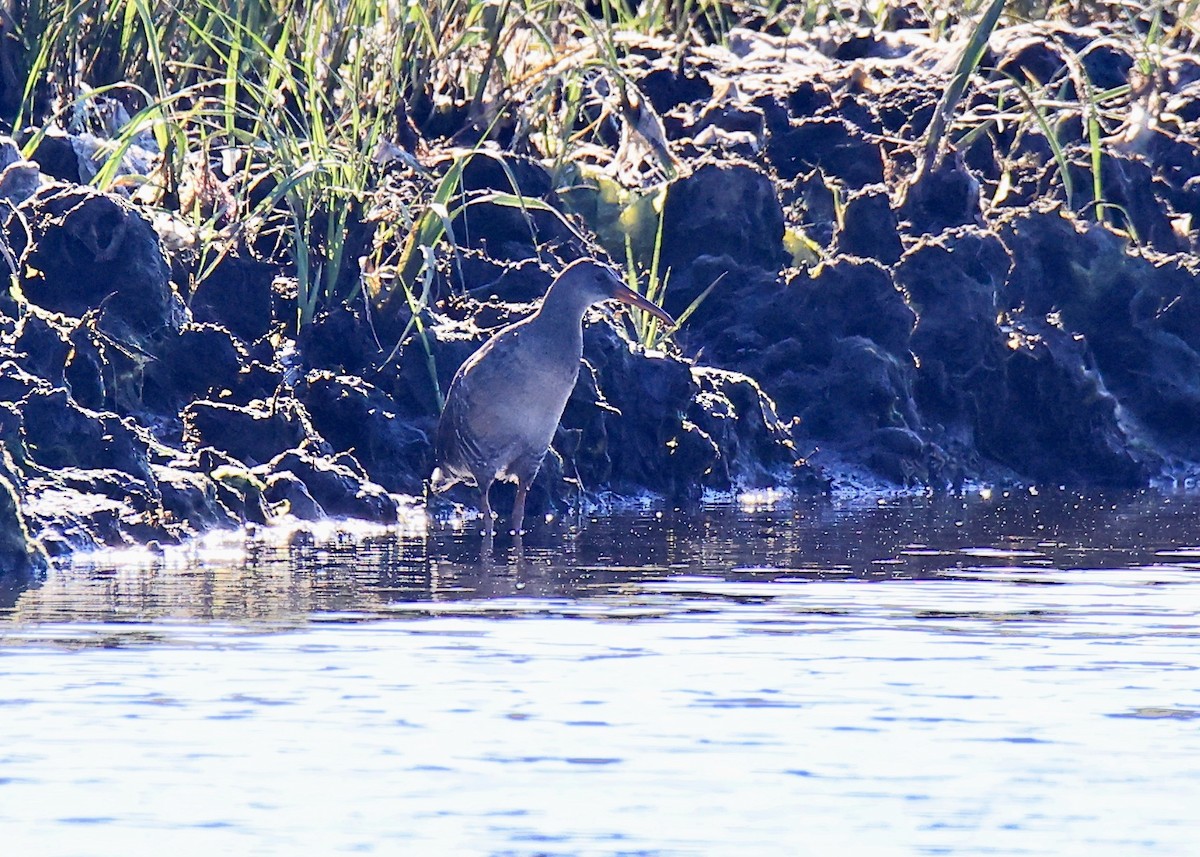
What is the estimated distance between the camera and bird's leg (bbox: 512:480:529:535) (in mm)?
10617

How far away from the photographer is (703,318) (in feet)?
43.4

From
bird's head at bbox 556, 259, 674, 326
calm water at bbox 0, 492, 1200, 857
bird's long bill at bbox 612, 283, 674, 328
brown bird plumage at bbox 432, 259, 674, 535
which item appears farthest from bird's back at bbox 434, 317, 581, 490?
calm water at bbox 0, 492, 1200, 857

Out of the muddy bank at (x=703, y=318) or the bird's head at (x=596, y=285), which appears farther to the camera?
the bird's head at (x=596, y=285)

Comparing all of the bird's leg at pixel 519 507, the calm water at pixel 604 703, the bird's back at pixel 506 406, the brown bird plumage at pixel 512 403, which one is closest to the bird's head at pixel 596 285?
the brown bird plumage at pixel 512 403

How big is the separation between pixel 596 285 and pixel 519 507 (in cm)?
111

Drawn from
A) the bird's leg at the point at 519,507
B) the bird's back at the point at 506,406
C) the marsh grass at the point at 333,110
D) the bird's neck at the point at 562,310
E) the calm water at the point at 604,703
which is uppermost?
the marsh grass at the point at 333,110

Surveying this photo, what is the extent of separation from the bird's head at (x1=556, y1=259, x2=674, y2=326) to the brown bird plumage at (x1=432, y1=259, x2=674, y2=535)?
104mm

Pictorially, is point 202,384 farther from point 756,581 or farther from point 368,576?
point 756,581

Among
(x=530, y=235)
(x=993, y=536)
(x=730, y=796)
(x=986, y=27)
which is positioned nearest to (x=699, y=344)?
(x=530, y=235)

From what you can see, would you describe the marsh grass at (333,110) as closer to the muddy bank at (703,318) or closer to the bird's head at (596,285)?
the muddy bank at (703,318)

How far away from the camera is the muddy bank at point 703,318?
10281 mm

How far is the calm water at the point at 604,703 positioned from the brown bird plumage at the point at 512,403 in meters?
0.99

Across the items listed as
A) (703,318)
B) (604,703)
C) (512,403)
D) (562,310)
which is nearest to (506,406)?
(512,403)

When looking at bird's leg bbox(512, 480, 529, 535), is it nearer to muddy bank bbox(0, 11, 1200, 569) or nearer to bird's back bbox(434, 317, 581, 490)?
bird's back bbox(434, 317, 581, 490)
